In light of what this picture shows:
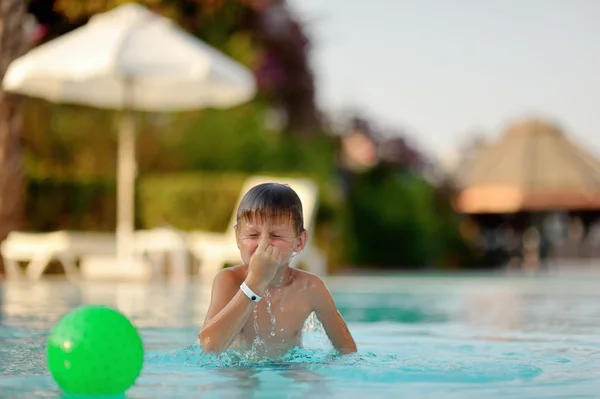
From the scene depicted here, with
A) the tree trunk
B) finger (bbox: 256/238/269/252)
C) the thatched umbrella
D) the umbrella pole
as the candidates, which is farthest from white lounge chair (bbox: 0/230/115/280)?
the thatched umbrella

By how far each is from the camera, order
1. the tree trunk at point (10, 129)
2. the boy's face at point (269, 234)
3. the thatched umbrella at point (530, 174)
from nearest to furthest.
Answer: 1. the boy's face at point (269, 234)
2. the tree trunk at point (10, 129)
3. the thatched umbrella at point (530, 174)

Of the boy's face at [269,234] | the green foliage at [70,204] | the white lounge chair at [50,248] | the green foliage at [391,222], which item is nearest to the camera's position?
the boy's face at [269,234]

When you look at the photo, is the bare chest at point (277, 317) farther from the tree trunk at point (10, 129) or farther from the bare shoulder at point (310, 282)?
the tree trunk at point (10, 129)

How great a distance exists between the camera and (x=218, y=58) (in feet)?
42.8

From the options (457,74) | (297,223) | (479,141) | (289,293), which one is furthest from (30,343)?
(479,141)

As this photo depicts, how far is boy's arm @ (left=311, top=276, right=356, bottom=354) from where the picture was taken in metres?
4.61

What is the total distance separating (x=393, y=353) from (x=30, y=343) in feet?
6.49

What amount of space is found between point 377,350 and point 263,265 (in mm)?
1676

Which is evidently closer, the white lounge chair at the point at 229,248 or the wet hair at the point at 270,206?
the wet hair at the point at 270,206

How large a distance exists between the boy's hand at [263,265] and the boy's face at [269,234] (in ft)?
0.35

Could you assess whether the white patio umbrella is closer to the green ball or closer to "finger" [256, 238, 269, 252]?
"finger" [256, 238, 269, 252]

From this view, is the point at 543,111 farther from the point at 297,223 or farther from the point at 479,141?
the point at 297,223

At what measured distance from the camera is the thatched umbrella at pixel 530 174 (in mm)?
28641

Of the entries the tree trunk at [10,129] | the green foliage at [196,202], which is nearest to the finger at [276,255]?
the tree trunk at [10,129]
